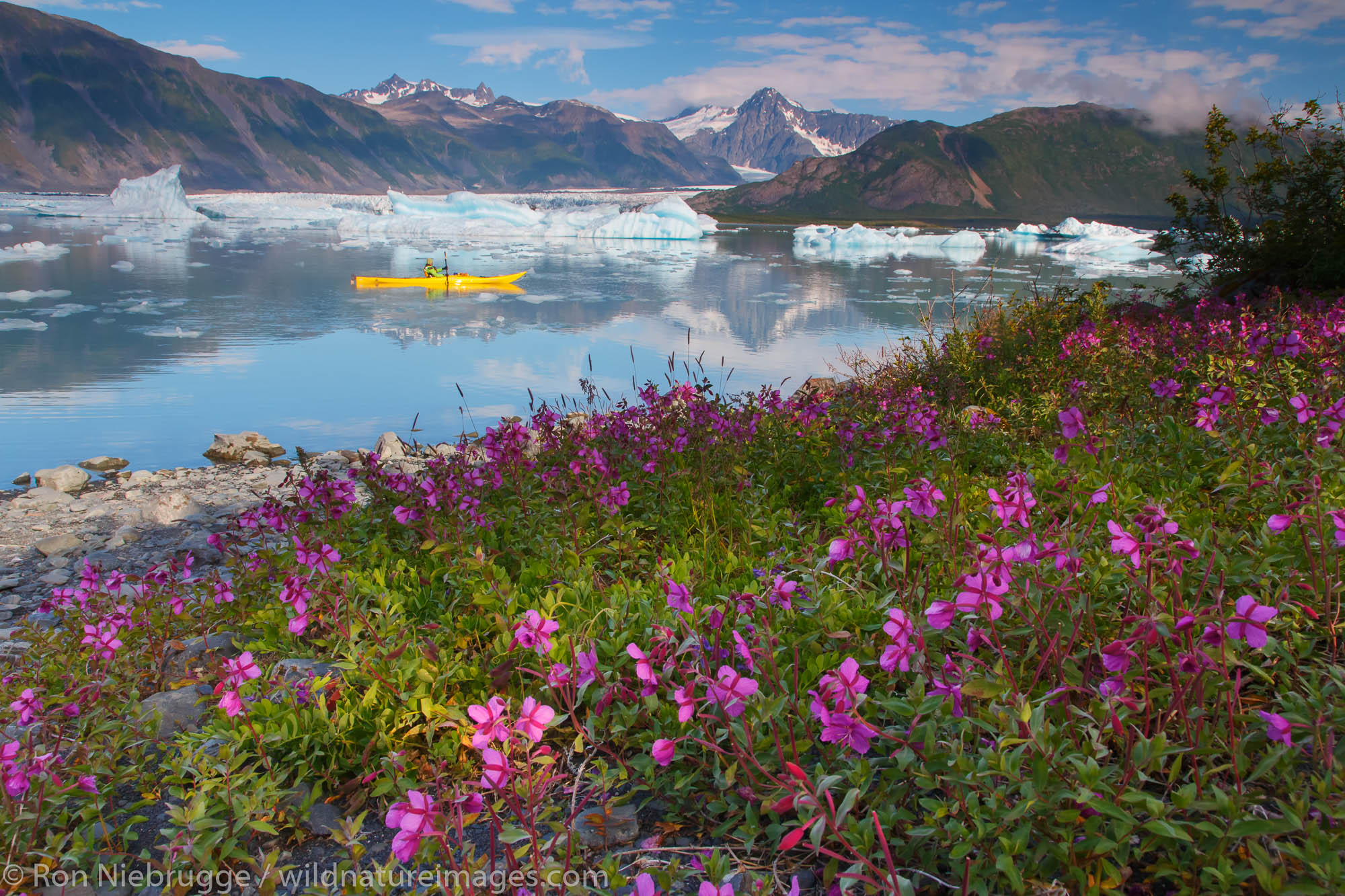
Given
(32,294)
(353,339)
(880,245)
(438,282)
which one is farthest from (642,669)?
(880,245)

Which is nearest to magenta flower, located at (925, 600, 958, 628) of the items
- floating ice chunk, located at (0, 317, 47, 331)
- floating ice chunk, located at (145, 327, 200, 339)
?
→ floating ice chunk, located at (145, 327, 200, 339)

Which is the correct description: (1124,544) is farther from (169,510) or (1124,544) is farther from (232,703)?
(169,510)

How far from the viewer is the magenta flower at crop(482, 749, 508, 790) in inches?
53.5

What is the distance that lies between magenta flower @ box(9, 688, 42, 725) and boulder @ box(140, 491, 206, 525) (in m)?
4.62

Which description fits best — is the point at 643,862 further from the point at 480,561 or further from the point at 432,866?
the point at 480,561

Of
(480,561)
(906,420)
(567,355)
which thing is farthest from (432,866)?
(567,355)

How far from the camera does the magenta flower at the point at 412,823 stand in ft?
4.16

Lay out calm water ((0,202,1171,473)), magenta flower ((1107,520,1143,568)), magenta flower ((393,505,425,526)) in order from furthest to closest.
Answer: calm water ((0,202,1171,473))
magenta flower ((393,505,425,526))
magenta flower ((1107,520,1143,568))

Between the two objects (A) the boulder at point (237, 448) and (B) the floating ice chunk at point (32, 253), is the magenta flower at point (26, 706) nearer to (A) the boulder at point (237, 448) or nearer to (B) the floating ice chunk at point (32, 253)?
(A) the boulder at point (237, 448)

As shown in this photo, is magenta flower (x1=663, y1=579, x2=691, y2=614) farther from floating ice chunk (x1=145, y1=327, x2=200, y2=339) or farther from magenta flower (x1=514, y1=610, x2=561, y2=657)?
floating ice chunk (x1=145, y1=327, x2=200, y2=339)

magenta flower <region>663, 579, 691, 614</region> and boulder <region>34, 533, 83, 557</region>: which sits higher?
magenta flower <region>663, 579, 691, 614</region>

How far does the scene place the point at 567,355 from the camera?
16.2 m

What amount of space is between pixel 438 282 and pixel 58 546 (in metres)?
22.1

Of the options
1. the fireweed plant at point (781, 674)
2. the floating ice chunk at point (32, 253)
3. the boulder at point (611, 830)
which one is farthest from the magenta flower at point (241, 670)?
the floating ice chunk at point (32, 253)
